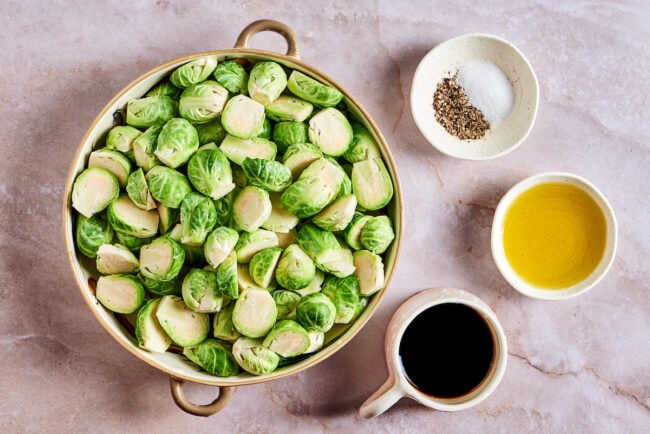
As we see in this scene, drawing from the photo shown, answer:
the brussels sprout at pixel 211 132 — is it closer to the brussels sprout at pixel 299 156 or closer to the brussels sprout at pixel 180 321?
the brussels sprout at pixel 299 156

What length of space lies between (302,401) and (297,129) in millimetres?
870

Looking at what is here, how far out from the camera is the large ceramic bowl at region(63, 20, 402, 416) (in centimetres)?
173

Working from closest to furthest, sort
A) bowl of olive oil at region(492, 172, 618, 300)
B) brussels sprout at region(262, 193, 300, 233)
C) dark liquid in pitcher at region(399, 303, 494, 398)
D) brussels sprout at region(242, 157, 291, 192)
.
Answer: brussels sprout at region(242, 157, 291, 192)
brussels sprout at region(262, 193, 300, 233)
dark liquid in pitcher at region(399, 303, 494, 398)
bowl of olive oil at region(492, 172, 618, 300)

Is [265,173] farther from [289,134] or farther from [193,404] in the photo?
[193,404]

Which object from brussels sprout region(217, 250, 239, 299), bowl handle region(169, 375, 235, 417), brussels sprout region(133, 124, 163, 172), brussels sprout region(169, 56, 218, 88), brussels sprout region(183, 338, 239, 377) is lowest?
bowl handle region(169, 375, 235, 417)

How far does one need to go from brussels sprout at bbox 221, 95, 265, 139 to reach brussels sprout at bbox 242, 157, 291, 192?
0.08 meters

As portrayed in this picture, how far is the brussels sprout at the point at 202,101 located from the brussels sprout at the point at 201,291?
0.41m

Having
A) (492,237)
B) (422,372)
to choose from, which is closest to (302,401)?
(422,372)

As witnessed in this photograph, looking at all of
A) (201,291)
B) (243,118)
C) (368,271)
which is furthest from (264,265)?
(243,118)

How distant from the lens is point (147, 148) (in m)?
1.75

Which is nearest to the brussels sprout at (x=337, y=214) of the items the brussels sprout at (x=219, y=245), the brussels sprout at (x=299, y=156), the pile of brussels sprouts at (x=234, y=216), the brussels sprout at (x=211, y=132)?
the pile of brussels sprouts at (x=234, y=216)

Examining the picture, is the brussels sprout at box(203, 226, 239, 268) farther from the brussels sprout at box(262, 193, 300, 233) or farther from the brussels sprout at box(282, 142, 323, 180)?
the brussels sprout at box(282, 142, 323, 180)

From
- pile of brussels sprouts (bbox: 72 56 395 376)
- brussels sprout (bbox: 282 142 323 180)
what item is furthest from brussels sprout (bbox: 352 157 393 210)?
brussels sprout (bbox: 282 142 323 180)

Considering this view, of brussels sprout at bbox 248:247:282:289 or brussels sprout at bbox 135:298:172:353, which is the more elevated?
→ brussels sprout at bbox 248:247:282:289
